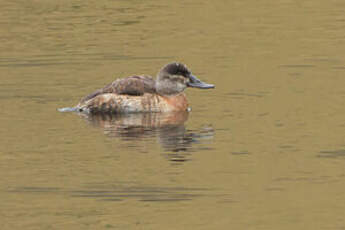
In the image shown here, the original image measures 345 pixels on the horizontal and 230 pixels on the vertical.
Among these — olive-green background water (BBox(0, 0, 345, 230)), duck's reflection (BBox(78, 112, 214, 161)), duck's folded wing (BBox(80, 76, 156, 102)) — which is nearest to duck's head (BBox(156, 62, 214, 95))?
duck's folded wing (BBox(80, 76, 156, 102))

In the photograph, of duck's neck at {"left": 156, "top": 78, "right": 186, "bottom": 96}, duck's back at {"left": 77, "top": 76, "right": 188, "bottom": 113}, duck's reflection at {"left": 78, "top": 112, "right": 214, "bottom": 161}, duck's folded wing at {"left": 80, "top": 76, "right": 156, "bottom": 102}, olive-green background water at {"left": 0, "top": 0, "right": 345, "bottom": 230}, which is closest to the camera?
olive-green background water at {"left": 0, "top": 0, "right": 345, "bottom": 230}

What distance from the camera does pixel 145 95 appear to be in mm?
20250

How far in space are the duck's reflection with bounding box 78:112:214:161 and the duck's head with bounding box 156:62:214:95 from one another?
63 centimetres

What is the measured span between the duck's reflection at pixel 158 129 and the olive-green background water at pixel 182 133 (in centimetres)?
4

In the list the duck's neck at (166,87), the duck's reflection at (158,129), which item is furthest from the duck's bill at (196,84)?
the duck's reflection at (158,129)

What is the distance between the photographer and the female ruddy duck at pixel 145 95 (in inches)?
793

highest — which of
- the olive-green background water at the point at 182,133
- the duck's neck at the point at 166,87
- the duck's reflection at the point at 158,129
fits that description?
the duck's neck at the point at 166,87

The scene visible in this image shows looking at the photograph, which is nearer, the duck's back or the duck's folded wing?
the duck's back

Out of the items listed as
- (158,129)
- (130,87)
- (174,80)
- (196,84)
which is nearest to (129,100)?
(130,87)

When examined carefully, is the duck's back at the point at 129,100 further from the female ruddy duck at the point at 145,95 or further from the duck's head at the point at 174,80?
the duck's head at the point at 174,80

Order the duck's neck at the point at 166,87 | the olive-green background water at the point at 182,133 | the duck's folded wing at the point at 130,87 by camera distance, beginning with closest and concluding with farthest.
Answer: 1. the olive-green background water at the point at 182,133
2. the duck's folded wing at the point at 130,87
3. the duck's neck at the point at 166,87

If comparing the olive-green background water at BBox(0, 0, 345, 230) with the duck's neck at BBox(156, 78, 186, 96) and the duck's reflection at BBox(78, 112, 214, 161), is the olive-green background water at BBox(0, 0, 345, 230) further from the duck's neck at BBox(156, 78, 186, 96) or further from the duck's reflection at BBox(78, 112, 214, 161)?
the duck's neck at BBox(156, 78, 186, 96)

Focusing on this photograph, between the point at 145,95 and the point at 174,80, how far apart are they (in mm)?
692

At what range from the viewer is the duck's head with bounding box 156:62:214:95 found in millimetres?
20547
